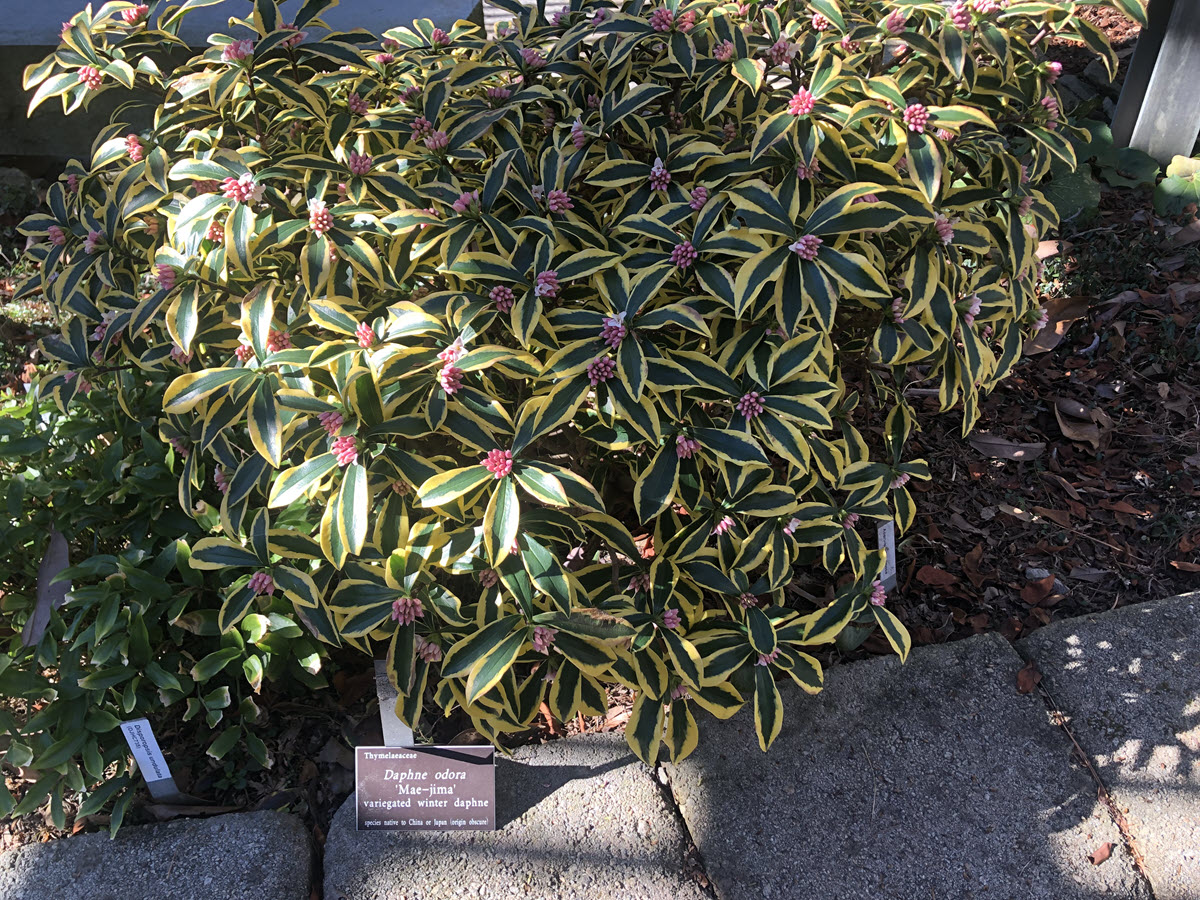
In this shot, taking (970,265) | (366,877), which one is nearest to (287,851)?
(366,877)

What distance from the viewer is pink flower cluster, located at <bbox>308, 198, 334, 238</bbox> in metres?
1.49

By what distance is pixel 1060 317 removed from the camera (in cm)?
289

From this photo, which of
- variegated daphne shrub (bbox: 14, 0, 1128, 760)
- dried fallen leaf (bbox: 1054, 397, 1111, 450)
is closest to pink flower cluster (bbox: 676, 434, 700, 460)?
variegated daphne shrub (bbox: 14, 0, 1128, 760)

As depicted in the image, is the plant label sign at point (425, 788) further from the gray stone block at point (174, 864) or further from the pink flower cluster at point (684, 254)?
the pink flower cluster at point (684, 254)

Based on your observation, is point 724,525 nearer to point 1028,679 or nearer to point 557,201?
point 557,201

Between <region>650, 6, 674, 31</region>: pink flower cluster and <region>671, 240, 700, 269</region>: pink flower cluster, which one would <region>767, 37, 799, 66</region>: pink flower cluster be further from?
<region>671, 240, 700, 269</region>: pink flower cluster

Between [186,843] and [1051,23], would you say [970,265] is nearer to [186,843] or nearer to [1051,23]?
[1051,23]

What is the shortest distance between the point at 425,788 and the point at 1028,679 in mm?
1281

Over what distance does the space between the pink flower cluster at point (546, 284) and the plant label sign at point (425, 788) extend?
34.3 inches

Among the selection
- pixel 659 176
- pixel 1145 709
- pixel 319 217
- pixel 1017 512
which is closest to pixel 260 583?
pixel 319 217

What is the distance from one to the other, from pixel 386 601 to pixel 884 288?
940 millimetres

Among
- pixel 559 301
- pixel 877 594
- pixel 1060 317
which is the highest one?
pixel 559 301

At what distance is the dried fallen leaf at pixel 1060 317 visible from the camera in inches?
111

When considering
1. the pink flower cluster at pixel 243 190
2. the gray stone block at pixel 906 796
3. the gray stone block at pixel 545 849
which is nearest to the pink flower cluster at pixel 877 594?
the gray stone block at pixel 906 796
